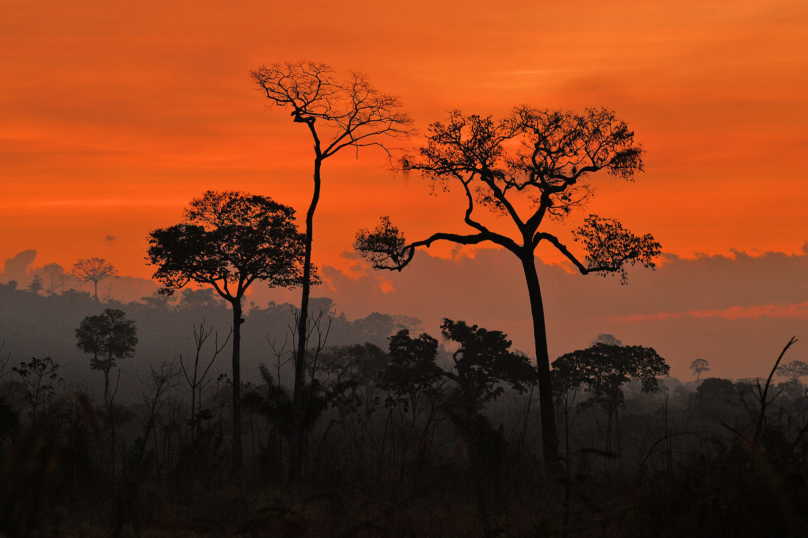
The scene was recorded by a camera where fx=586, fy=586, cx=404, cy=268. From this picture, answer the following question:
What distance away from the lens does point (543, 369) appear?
1797 cm

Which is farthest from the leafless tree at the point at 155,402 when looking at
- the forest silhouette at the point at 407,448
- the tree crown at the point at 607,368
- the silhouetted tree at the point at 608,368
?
the silhouetted tree at the point at 608,368

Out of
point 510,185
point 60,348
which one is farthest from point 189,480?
point 60,348

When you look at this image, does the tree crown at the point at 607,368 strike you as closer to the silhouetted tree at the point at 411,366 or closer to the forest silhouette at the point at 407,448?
the forest silhouette at the point at 407,448

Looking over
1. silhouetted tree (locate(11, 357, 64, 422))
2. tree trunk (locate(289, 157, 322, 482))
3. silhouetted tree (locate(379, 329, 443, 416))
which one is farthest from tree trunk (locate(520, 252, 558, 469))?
silhouetted tree (locate(379, 329, 443, 416))

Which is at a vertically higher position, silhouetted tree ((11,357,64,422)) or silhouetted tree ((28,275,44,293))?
silhouetted tree ((28,275,44,293))

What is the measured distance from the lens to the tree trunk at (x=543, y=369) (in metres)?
17.0

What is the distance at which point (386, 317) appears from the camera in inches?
6348

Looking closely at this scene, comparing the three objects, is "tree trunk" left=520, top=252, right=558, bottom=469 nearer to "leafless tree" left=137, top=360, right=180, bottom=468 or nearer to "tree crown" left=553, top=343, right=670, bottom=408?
"leafless tree" left=137, top=360, right=180, bottom=468

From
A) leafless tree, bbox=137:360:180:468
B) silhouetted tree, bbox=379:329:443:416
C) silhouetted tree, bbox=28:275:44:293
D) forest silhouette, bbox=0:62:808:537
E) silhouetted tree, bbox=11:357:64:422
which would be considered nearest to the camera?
forest silhouette, bbox=0:62:808:537

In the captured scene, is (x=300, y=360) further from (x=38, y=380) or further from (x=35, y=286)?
(x=35, y=286)

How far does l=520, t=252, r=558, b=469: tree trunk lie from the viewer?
17047mm

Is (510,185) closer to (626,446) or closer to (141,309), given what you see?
(626,446)

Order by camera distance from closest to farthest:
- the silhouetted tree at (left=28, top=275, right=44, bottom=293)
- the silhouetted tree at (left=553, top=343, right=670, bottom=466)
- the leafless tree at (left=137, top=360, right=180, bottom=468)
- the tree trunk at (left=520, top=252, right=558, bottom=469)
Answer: the leafless tree at (left=137, top=360, right=180, bottom=468)
the tree trunk at (left=520, top=252, right=558, bottom=469)
the silhouetted tree at (left=553, top=343, right=670, bottom=466)
the silhouetted tree at (left=28, top=275, right=44, bottom=293)

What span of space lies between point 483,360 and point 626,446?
1476 centimetres
